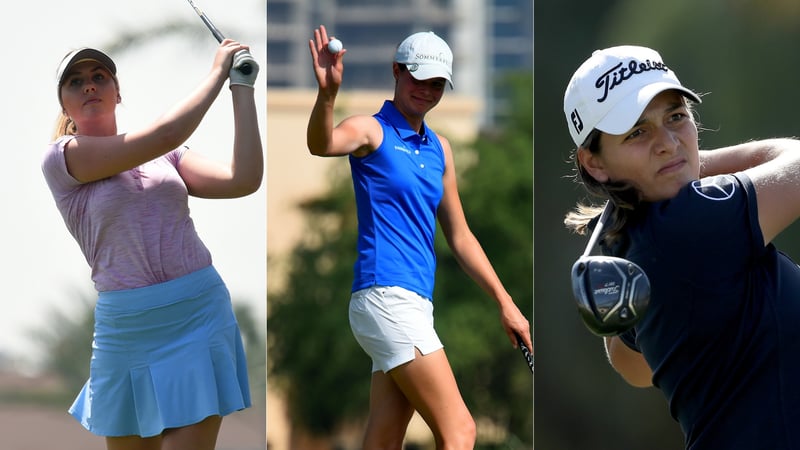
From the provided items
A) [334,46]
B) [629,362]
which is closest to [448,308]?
[334,46]

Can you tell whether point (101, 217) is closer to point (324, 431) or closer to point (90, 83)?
point (90, 83)

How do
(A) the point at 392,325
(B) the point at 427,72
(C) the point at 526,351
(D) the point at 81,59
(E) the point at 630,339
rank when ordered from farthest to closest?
(C) the point at 526,351 < (B) the point at 427,72 < (A) the point at 392,325 < (D) the point at 81,59 < (E) the point at 630,339

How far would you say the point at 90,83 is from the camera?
3.39 meters

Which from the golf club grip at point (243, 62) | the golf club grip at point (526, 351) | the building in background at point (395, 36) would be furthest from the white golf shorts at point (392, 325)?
the building in background at point (395, 36)

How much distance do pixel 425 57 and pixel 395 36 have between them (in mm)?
4745

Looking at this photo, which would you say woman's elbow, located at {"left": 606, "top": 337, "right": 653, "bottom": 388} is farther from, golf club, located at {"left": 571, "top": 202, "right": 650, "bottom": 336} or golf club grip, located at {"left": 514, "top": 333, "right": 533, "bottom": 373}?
golf club grip, located at {"left": 514, "top": 333, "right": 533, "bottom": 373}

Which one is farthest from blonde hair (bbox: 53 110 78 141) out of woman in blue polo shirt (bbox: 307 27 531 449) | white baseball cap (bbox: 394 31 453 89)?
white baseball cap (bbox: 394 31 453 89)

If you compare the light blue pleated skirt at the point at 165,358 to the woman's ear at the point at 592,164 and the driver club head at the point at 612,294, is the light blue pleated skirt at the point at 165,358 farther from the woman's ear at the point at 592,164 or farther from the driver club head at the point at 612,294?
the driver club head at the point at 612,294

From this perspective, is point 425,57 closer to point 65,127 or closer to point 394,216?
point 394,216

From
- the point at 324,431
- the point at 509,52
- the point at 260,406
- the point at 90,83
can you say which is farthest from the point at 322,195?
the point at 90,83

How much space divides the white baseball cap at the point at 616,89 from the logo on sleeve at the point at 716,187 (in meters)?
0.14

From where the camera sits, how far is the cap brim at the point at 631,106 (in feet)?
6.08

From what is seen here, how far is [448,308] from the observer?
899 centimetres

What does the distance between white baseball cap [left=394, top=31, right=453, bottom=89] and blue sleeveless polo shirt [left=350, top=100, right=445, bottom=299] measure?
24 centimetres
